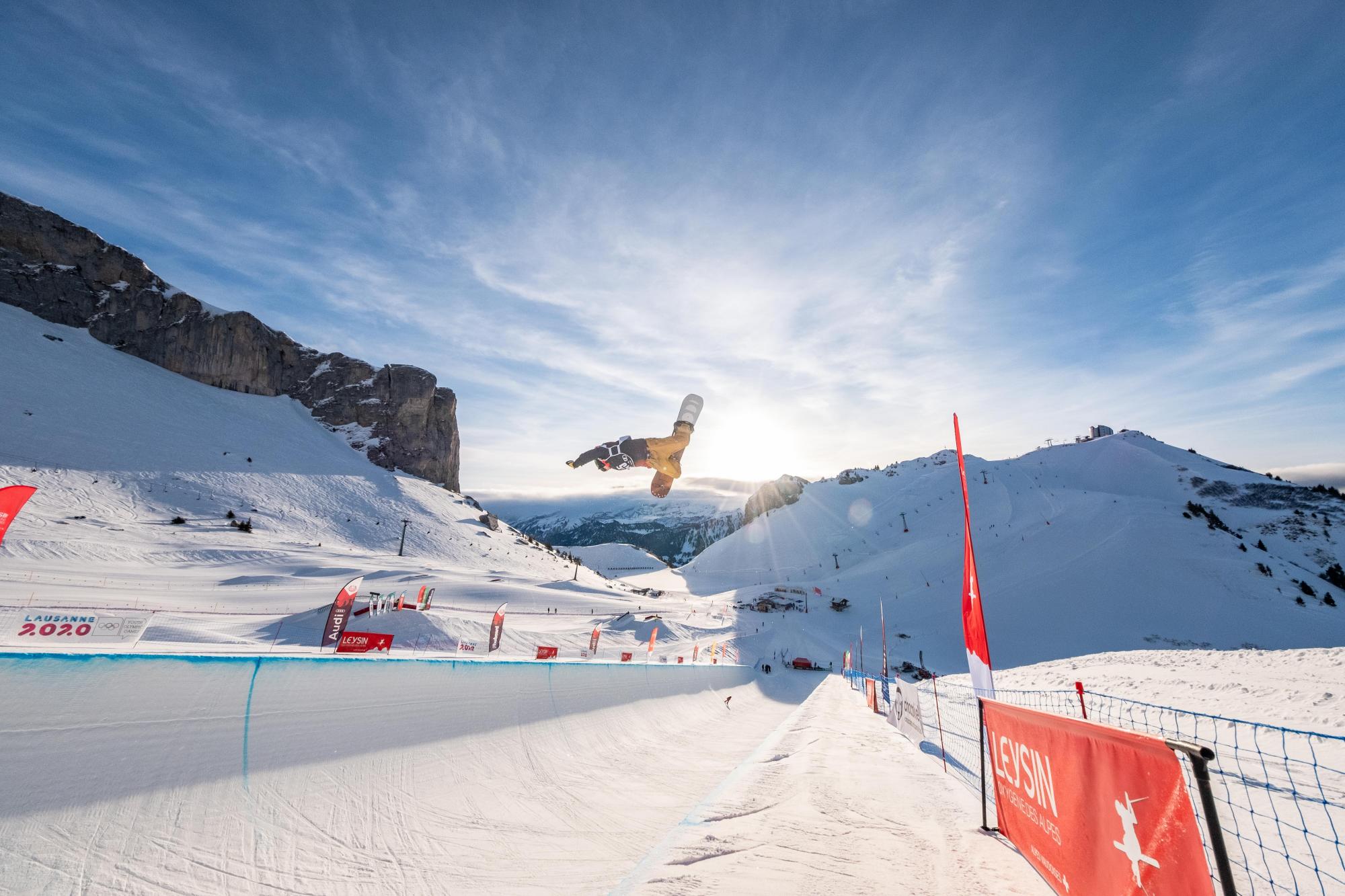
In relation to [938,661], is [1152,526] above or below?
above

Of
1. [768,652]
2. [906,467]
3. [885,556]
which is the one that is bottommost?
[768,652]

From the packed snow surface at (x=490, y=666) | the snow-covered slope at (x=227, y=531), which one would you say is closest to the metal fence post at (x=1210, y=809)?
the packed snow surface at (x=490, y=666)

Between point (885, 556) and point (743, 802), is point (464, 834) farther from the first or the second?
point (885, 556)

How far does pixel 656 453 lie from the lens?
36.7ft

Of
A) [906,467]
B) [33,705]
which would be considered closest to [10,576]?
[33,705]

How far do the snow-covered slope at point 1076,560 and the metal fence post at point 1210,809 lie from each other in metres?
39.0

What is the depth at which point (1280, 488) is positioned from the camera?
210ft

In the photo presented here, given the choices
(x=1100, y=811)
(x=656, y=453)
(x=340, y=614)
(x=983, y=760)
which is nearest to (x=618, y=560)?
(x=340, y=614)

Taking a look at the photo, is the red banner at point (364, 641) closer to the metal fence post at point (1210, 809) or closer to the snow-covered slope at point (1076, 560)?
the metal fence post at point (1210, 809)

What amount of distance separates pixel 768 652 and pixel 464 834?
1621 inches

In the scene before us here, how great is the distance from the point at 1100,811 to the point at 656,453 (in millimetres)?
8873

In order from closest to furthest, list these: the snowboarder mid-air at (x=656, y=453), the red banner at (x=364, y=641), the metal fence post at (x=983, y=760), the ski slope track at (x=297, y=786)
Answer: the ski slope track at (x=297, y=786), the metal fence post at (x=983, y=760), the snowboarder mid-air at (x=656, y=453), the red banner at (x=364, y=641)

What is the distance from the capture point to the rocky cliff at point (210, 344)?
66.8 meters

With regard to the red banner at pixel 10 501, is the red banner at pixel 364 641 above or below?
below
